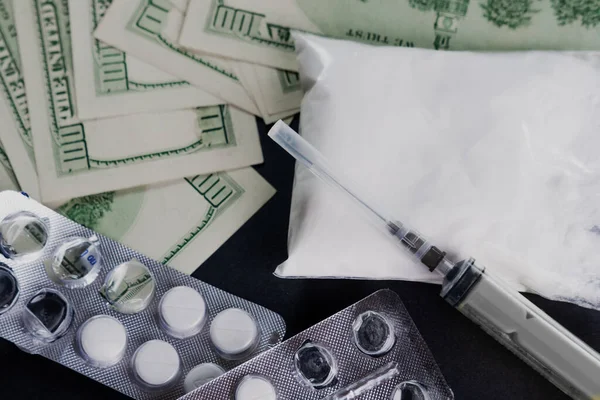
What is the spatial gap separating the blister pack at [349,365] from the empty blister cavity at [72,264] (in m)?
0.15

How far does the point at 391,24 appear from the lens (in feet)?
2.06

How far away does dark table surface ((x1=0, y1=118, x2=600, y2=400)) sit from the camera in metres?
0.58

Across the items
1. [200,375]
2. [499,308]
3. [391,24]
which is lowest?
[200,375]

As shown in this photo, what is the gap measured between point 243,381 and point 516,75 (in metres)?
0.37

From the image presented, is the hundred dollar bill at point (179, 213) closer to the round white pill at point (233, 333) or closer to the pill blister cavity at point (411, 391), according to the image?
the round white pill at point (233, 333)

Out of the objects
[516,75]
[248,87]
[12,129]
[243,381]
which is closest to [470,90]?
[516,75]

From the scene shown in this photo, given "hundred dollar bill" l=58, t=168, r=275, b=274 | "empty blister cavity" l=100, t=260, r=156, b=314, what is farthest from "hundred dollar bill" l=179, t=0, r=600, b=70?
"empty blister cavity" l=100, t=260, r=156, b=314

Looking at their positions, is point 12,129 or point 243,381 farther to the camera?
point 12,129

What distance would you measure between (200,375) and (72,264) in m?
0.15

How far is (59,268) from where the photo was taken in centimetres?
55

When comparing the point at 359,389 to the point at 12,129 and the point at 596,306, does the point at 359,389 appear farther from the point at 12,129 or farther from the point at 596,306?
the point at 12,129

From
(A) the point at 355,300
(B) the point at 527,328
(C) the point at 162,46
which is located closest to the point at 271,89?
(C) the point at 162,46

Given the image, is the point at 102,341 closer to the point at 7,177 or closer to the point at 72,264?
the point at 72,264

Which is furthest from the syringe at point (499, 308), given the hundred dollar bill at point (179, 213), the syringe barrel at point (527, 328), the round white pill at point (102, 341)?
the round white pill at point (102, 341)
